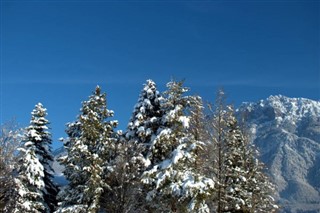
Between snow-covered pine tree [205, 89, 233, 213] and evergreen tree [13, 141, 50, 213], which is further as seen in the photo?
evergreen tree [13, 141, 50, 213]

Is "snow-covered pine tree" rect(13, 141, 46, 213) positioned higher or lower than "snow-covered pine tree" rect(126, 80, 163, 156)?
lower

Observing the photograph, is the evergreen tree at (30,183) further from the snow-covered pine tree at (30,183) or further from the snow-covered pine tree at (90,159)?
the snow-covered pine tree at (90,159)

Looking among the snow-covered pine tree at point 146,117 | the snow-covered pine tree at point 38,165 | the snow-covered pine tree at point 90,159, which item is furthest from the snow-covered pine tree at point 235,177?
the snow-covered pine tree at point 38,165

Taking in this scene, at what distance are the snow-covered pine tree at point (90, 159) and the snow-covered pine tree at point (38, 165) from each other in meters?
2.14

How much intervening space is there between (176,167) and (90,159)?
7655 mm

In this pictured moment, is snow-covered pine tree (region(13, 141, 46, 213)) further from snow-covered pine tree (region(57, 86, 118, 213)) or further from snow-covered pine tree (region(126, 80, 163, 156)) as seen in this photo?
snow-covered pine tree (region(126, 80, 163, 156))

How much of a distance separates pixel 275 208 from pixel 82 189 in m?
14.1

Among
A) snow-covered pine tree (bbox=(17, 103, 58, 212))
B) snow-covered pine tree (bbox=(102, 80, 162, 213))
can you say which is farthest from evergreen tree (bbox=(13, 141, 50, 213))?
snow-covered pine tree (bbox=(102, 80, 162, 213))

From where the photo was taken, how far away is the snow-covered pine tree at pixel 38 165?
109 feet

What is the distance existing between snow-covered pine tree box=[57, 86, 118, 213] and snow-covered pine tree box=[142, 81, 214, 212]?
374cm

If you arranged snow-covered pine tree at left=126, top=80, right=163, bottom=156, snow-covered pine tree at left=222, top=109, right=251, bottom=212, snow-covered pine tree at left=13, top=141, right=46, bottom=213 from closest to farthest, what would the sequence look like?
snow-covered pine tree at left=222, top=109, right=251, bottom=212
snow-covered pine tree at left=13, top=141, right=46, bottom=213
snow-covered pine tree at left=126, top=80, right=163, bottom=156

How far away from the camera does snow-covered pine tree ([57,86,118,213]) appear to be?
30.9 m

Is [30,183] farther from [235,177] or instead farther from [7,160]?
[235,177]

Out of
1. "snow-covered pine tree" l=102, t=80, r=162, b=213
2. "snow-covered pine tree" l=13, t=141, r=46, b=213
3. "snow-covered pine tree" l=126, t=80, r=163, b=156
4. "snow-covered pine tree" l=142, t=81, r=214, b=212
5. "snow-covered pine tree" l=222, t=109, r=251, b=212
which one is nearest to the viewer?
"snow-covered pine tree" l=142, t=81, r=214, b=212
